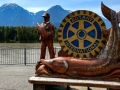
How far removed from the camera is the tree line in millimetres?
51844

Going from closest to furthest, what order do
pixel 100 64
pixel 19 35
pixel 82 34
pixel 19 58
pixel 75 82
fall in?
pixel 75 82 < pixel 100 64 < pixel 82 34 < pixel 19 58 < pixel 19 35

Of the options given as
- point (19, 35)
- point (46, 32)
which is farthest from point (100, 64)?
point (19, 35)

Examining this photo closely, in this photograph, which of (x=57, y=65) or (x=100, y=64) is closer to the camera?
(x=100, y=64)

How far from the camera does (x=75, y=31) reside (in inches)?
212

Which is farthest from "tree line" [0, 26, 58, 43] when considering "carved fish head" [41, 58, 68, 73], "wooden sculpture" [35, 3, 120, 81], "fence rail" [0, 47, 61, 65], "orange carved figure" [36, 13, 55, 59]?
"wooden sculpture" [35, 3, 120, 81]

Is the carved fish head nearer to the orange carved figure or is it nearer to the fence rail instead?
the orange carved figure

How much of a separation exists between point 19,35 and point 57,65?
47.9 m

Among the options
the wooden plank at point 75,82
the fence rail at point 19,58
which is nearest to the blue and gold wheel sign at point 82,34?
the wooden plank at point 75,82

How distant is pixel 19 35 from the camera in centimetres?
5244

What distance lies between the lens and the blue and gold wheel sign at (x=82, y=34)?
530 cm

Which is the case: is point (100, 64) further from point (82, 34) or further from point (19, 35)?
point (19, 35)

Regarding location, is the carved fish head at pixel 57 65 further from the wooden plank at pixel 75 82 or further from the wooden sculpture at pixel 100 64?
the wooden plank at pixel 75 82

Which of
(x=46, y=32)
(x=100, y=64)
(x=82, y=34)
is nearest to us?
(x=100, y=64)

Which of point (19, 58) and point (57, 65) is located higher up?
point (57, 65)
